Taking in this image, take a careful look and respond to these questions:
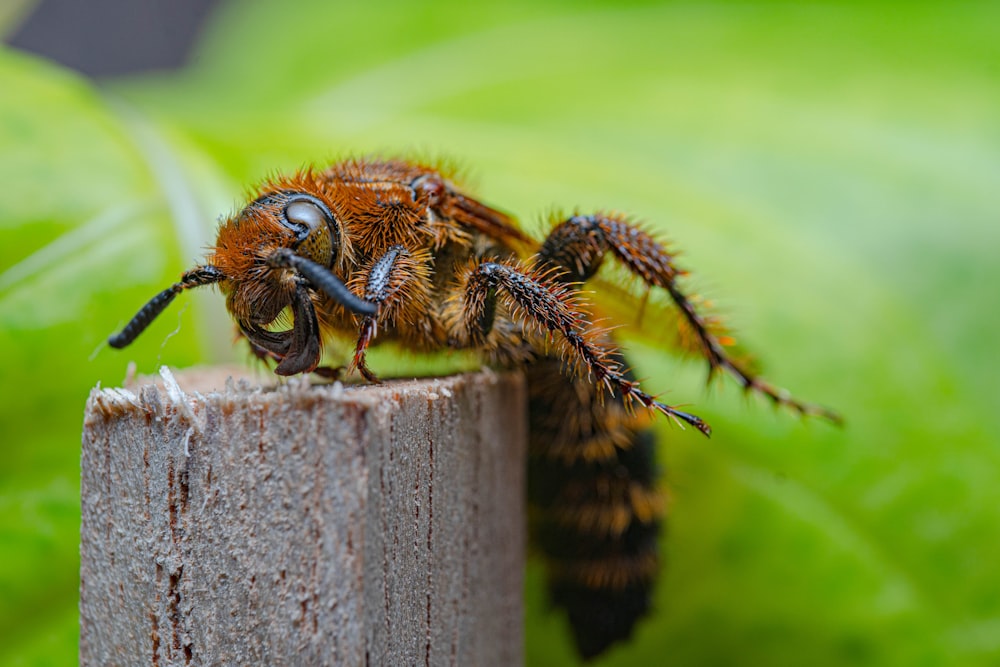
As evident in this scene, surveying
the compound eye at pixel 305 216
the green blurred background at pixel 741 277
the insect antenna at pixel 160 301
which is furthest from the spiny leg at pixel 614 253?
the insect antenna at pixel 160 301

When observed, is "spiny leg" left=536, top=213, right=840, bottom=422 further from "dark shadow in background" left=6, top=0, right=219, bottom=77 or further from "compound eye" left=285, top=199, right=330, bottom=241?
"dark shadow in background" left=6, top=0, right=219, bottom=77

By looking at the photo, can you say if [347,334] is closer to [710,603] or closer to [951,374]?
[710,603]

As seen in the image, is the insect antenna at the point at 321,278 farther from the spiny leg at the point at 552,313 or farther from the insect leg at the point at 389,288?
the spiny leg at the point at 552,313

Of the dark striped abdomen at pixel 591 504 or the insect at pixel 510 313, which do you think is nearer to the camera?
the insect at pixel 510 313

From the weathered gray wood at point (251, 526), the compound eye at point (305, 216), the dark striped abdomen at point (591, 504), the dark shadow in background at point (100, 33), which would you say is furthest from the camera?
the dark shadow in background at point (100, 33)

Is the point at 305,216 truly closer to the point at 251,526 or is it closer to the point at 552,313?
the point at 552,313

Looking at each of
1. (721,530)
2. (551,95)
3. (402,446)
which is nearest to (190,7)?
(551,95)

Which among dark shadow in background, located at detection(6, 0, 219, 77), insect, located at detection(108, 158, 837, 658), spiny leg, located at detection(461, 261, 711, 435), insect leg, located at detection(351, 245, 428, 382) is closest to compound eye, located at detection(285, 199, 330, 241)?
insect, located at detection(108, 158, 837, 658)
